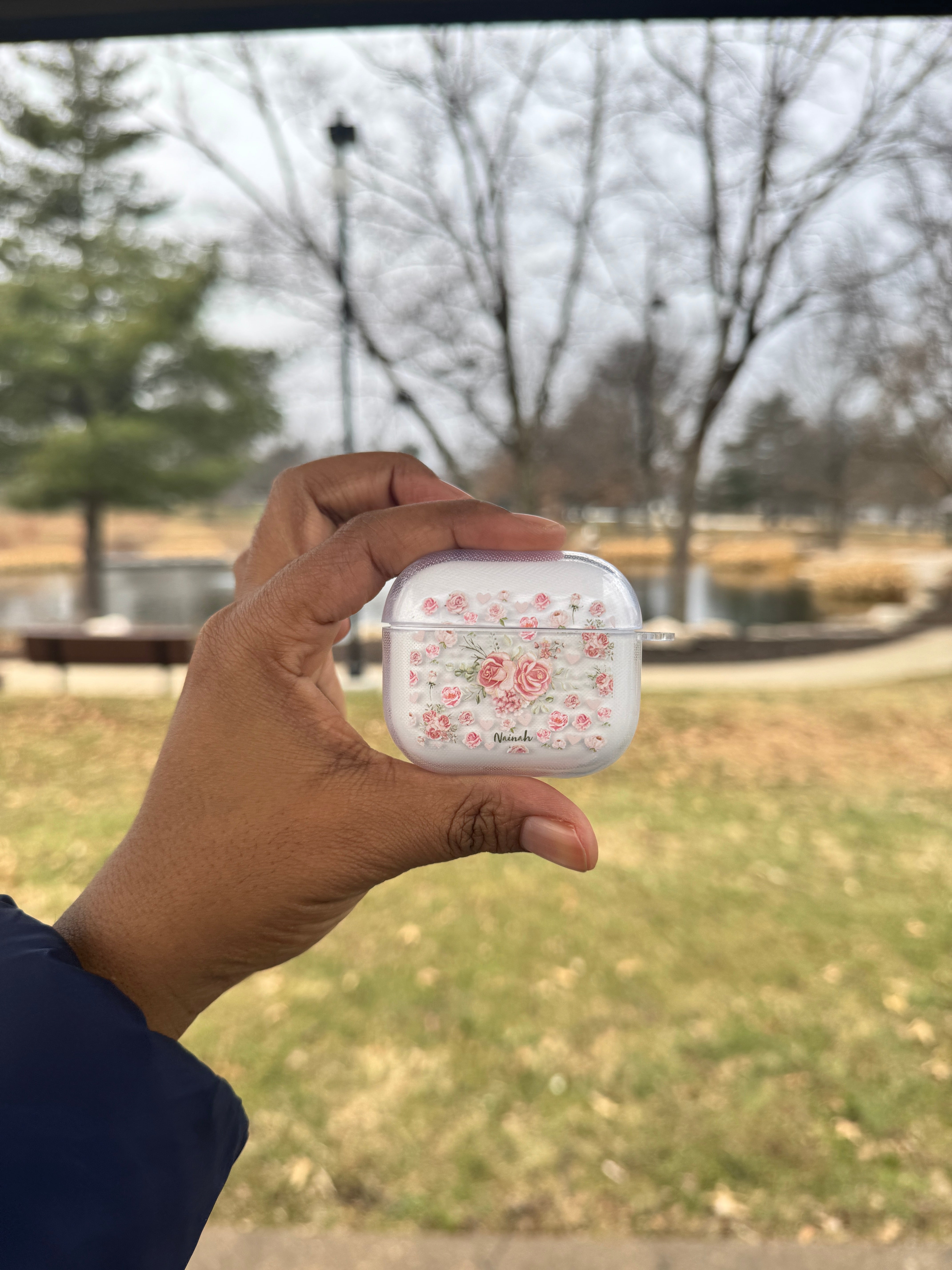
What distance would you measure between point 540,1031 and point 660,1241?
86 centimetres

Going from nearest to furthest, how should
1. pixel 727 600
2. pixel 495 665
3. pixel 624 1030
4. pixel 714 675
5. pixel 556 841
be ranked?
pixel 556 841 < pixel 495 665 < pixel 624 1030 < pixel 714 675 < pixel 727 600

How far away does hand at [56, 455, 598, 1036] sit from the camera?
2.93 ft

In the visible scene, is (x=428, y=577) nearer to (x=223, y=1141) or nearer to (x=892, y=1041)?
(x=223, y=1141)

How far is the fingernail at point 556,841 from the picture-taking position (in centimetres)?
90

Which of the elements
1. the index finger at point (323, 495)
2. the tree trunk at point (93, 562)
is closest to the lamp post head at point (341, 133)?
the index finger at point (323, 495)

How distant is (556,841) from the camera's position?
0.91 metres

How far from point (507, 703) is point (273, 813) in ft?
0.99

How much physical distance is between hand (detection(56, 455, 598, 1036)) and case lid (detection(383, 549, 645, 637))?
0.05 m

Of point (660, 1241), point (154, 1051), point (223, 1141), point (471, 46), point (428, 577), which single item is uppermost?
point (471, 46)

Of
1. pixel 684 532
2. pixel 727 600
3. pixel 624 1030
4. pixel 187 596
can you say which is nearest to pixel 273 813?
pixel 624 1030

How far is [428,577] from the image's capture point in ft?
3.32

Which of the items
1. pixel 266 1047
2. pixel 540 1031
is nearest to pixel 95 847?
pixel 266 1047

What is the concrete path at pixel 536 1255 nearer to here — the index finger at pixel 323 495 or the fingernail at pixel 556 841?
the fingernail at pixel 556 841

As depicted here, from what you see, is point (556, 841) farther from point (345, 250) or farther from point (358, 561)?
point (345, 250)
